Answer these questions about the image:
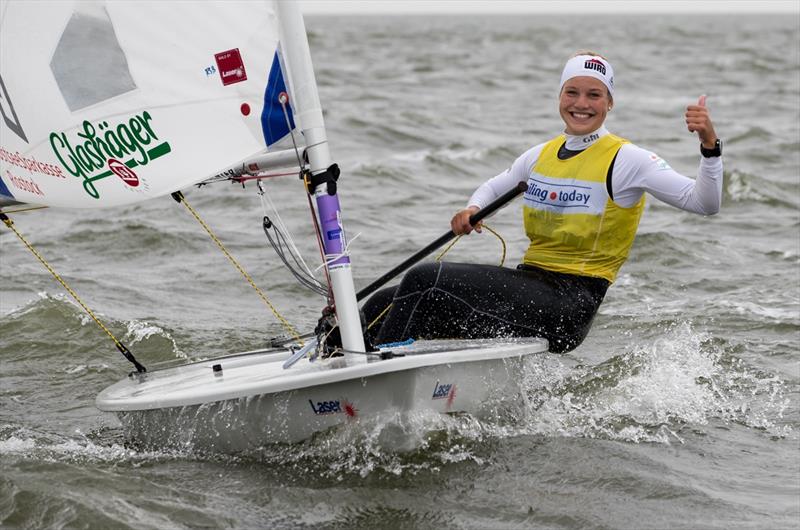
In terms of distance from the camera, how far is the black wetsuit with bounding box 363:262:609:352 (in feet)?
14.5

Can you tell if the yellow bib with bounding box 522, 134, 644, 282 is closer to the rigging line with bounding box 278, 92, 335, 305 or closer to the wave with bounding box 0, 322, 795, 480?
the wave with bounding box 0, 322, 795, 480

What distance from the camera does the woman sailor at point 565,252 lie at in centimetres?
441

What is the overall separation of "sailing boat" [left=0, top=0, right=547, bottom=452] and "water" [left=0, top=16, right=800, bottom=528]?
0.54ft

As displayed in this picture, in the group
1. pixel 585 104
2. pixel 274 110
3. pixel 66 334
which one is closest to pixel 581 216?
pixel 585 104

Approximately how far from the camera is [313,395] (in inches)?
156

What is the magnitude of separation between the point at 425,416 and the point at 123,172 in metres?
1.36

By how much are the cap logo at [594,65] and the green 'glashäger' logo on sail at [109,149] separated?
1.67 m

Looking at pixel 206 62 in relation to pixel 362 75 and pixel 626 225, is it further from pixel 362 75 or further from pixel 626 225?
pixel 362 75

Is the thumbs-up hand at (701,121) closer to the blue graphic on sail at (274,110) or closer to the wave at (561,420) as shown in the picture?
the wave at (561,420)

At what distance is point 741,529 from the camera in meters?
3.79

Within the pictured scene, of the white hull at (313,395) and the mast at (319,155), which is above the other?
the mast at (319,155)

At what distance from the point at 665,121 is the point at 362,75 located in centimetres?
1067

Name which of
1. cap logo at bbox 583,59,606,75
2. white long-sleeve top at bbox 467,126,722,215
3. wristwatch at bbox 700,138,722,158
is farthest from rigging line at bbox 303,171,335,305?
wristwatch at bbox 700,138,722,158

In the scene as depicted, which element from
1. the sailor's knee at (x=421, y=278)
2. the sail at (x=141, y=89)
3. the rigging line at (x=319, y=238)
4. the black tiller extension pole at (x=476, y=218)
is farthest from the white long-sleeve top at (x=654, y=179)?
the sail at (x=141, y=89)
